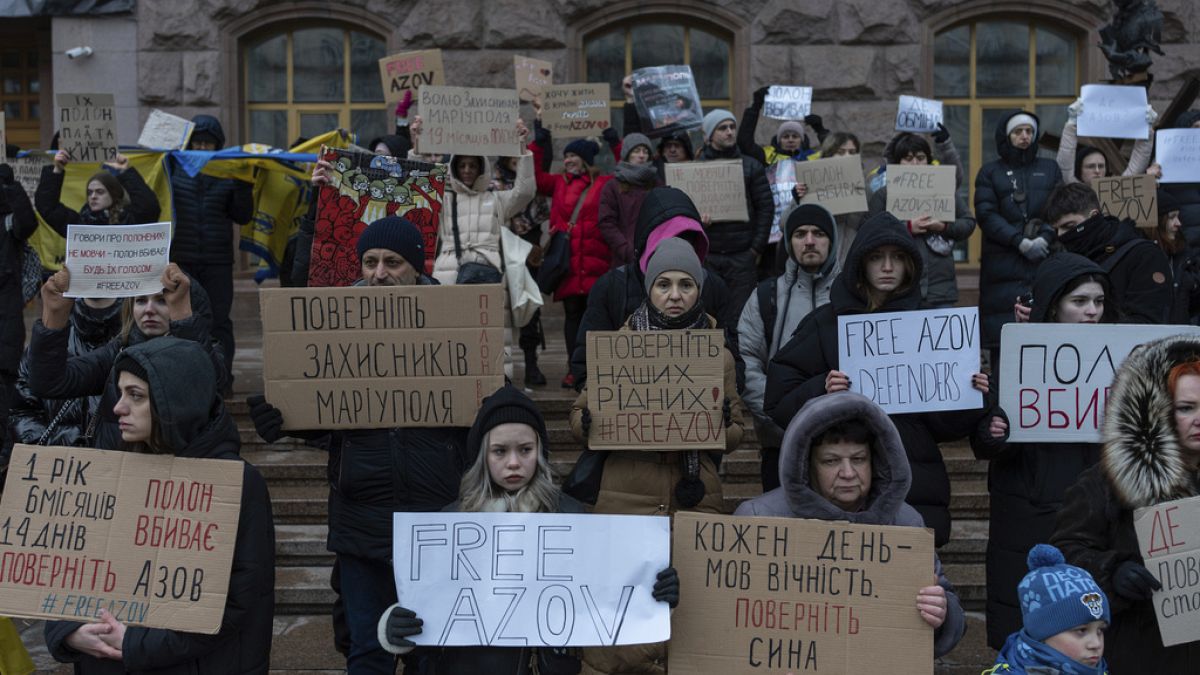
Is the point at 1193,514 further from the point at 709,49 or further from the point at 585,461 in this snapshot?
the point at 709,49

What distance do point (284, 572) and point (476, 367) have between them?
253 centimetres

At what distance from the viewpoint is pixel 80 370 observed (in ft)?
16.2

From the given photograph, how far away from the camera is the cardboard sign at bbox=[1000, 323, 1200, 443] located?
15.8 ft

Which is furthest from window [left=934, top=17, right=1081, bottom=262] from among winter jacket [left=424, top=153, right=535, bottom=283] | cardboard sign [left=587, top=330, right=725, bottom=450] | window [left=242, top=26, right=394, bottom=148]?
cardboard sign [left=587, top=330, right=725, bottom=450]

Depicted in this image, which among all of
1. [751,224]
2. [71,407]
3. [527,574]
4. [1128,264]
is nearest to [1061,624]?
[527,574]

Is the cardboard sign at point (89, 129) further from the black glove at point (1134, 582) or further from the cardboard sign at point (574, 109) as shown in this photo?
the black glove at point (1134, 582)

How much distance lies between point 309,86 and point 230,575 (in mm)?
10455

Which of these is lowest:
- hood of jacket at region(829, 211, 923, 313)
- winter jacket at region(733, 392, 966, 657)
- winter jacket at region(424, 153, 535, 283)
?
winter jacket at region(733, 392, 966, 657)

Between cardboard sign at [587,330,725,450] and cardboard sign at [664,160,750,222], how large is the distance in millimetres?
3921

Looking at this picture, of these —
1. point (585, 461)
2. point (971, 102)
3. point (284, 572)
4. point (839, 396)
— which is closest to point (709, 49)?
point (971, 102)

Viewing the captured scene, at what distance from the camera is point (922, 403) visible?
4.98m

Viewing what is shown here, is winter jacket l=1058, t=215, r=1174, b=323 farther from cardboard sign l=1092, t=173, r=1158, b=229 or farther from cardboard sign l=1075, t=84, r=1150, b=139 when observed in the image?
cardboard sign l=1075, t=84, r=1150, b=139

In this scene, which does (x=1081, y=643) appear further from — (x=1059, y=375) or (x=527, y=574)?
(x=1059, y=375)

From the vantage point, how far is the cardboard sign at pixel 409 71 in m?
9.97
